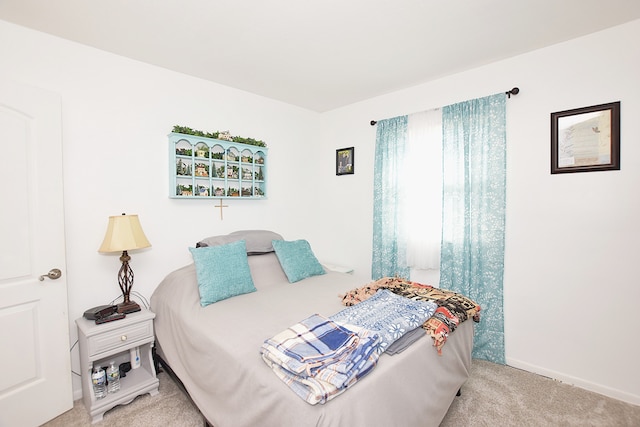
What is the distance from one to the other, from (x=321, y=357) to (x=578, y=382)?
2.36 meters

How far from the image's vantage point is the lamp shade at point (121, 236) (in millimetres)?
2094

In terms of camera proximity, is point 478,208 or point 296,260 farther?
point 296,260

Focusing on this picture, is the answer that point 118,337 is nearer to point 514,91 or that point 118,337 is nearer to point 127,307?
point 127,307

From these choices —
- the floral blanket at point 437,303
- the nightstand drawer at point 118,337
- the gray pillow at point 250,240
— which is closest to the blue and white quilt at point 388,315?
the floral blanket at point 437,303

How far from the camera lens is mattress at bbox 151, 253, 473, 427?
123 cm

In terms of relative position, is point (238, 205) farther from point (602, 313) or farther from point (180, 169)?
point (602, 313)

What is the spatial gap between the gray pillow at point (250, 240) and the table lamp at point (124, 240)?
2.11 ft

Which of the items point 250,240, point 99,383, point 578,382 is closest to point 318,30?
point 250,240

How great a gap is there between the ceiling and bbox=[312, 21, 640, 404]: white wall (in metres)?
0.22

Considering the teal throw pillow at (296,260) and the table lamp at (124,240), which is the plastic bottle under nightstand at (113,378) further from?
the teal throw pillow at (296,260)

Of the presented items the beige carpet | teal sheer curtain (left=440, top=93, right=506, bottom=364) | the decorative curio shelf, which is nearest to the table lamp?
the decorative curio shelf

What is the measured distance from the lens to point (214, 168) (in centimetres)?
302

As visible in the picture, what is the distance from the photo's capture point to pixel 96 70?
2320mm

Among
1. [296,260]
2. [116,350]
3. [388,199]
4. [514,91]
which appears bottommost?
[116,350]
